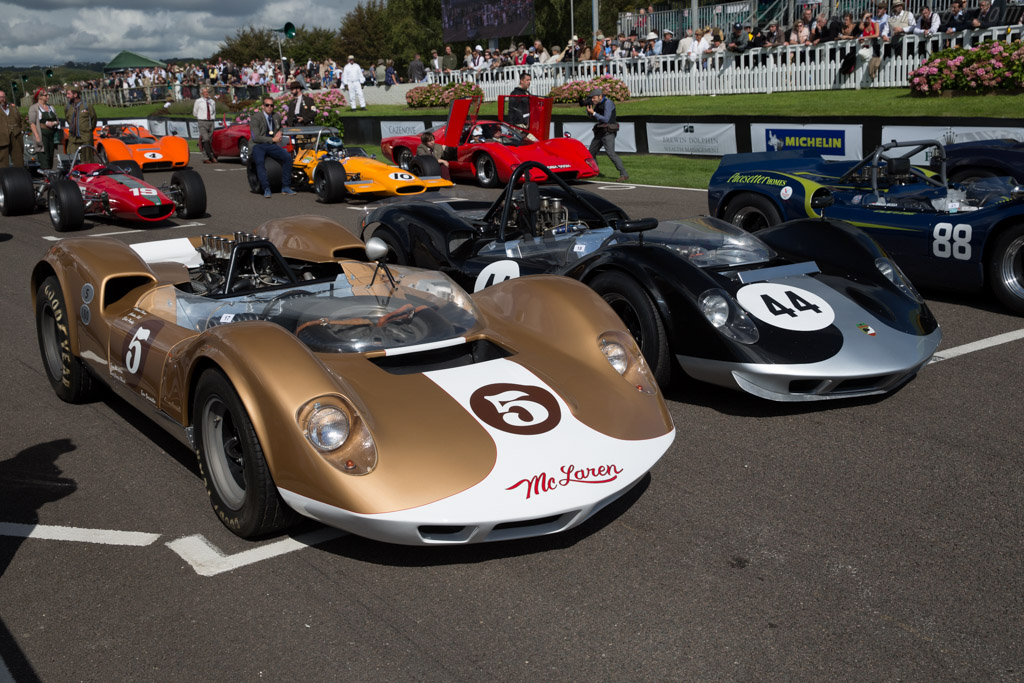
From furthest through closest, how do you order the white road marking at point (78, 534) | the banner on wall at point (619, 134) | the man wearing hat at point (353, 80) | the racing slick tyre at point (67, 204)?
1. the man wearing hat at point (353, 80)
2. the banner on wall at point (619, 134)
3. the racing slick tyre at point (67, 204)
4. the white road marking at point (78, 534)

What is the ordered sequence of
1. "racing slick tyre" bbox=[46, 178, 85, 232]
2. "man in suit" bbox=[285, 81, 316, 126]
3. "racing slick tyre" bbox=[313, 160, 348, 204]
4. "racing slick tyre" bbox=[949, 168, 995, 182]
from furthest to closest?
"man in suit" bbox=[285, 81, 316, 126]
"racing slick tyre" bbox=[313, 160, 348, 204]
"racing slick tyre" bbox=[46, 178, 85, 232]
"racing slick tyre" bbox=[949, 168, 995, 182]

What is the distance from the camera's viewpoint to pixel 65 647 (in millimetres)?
2889

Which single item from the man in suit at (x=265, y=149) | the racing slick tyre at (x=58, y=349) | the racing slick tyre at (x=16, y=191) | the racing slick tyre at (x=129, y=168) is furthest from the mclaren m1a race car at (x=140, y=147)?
the racing slick tyre at (x=58, y=349)

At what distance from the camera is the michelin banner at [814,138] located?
575 inches

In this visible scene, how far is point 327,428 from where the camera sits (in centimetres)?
316

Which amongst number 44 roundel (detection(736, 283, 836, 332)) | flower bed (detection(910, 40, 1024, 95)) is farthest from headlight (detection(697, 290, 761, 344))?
flower bed (detection(910, 40, 1024, 95))

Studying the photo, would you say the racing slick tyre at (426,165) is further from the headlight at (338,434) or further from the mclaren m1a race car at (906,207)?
the headlight at (338,434)

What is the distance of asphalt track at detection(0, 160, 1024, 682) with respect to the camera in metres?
2.77

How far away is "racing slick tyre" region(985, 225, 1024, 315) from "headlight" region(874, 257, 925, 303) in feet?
5.79

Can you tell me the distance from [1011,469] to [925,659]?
1.69m

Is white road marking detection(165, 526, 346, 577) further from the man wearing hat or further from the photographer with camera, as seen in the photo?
the man wearing hat

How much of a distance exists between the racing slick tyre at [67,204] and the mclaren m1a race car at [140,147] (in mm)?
5603

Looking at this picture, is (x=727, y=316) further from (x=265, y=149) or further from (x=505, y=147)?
(x=265, y=149)

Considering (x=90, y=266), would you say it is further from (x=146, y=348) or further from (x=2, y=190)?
(x=2, y=190)
